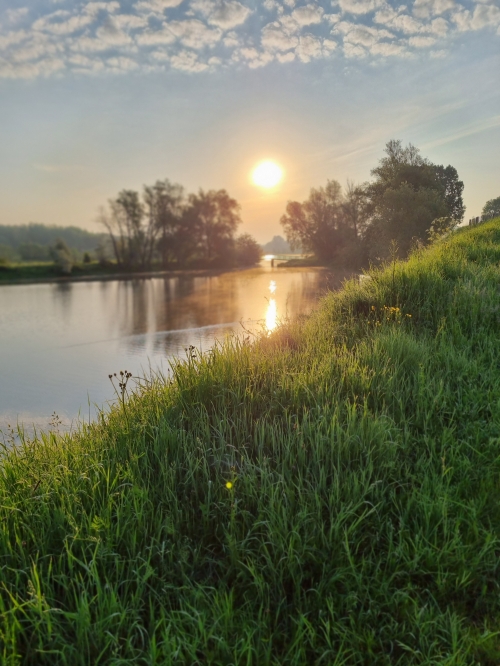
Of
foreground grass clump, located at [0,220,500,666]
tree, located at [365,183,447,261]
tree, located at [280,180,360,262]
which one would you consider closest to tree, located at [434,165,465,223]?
tree, located at [280,180,360,262]

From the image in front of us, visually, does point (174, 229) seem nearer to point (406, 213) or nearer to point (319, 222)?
point (319, 222)

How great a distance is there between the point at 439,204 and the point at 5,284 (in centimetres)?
3394

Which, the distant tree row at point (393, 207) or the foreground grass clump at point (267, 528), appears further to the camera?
the distant tree row at point (393, 207)

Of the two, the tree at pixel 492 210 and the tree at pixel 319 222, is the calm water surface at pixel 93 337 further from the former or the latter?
the tree at pixel 319 222

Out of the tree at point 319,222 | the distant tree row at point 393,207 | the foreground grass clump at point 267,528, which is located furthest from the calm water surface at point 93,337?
the tree at point 319,222

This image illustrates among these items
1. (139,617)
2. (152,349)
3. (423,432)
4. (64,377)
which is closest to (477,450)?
(423,432)

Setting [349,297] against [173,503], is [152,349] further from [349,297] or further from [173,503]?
[173,503]

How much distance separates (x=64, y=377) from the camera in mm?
9070

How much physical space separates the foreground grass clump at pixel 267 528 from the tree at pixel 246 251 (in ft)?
181

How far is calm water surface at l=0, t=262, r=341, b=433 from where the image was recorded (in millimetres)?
7551

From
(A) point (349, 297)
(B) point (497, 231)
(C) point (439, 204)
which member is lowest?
(A) point (349, 297)

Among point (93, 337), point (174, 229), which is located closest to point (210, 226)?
point (174, 229)

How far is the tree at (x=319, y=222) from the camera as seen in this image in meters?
48.3

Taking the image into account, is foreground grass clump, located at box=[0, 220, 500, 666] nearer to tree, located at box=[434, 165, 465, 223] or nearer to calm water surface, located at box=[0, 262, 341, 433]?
calm water surface, located at box=[0, 262, 341, 433]
